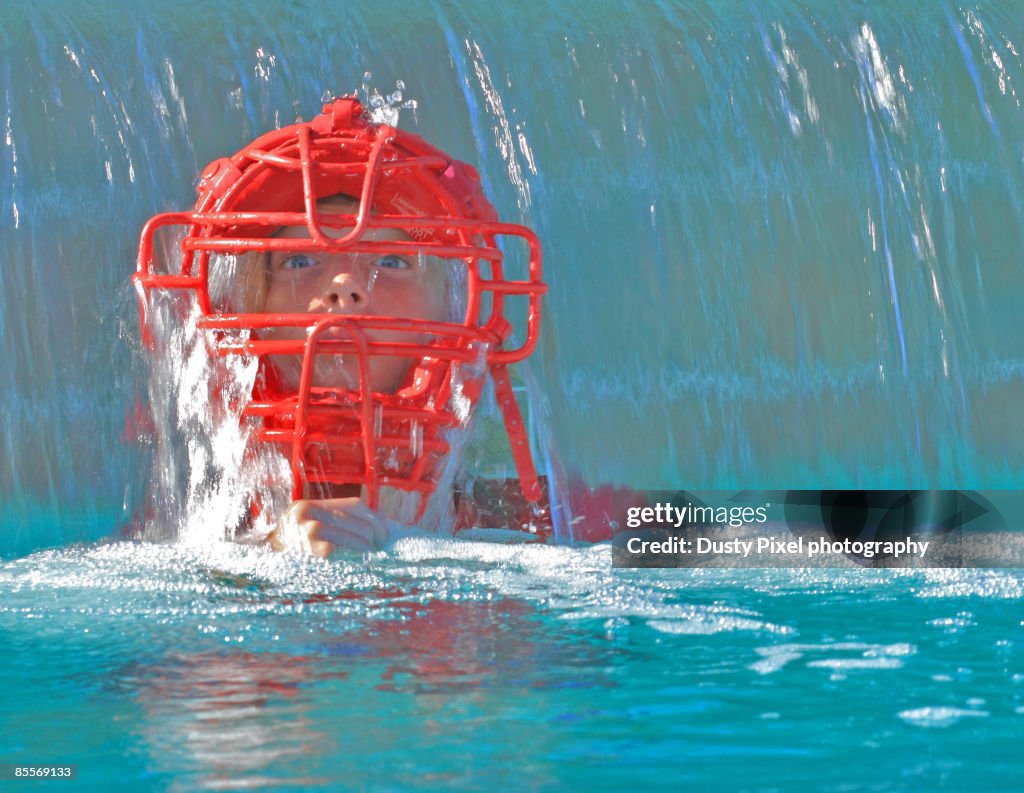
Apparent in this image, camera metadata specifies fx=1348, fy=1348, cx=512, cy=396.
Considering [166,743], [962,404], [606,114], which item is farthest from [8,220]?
[166,743]

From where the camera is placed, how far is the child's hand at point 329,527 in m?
1.85

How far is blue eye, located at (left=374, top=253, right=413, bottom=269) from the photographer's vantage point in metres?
2.18

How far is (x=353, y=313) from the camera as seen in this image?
206 centimetres

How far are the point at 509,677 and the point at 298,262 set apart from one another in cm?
116

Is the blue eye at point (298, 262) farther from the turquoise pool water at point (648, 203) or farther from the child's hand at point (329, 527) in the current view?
the turquoise pool water at point (648, 203)

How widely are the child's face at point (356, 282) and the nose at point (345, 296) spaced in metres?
0.03

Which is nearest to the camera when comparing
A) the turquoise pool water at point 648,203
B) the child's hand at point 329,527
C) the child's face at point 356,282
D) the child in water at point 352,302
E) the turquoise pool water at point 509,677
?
the turquoise pool water at point 509,677

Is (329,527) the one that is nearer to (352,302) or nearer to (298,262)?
(352,302)

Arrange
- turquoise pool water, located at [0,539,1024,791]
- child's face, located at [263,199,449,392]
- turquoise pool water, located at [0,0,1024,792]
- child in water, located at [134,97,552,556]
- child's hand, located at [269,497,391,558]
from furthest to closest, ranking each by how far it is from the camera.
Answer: turquoise pool water, located at [0,0,1024,792] < child's face, located at [263,199,449,392] < child in water, located at [134,97,552,556] < child's hand, located at [269,497,391,558] < turquoise pool water, located at [0,539,1024,791]

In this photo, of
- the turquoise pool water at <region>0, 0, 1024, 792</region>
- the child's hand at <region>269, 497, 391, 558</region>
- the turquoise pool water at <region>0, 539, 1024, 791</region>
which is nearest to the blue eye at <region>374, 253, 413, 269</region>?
the child's hand at <region>269, 497, 391, 558</region>

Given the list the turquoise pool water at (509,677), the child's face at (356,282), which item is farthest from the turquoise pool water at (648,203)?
the turquoise pool water at (509,677)

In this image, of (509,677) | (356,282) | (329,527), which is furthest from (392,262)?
(509,677)

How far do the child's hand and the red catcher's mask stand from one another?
0.04 metres

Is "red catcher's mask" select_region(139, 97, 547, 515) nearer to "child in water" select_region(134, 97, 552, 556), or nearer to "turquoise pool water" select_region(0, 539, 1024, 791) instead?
"child in water" select_region(134, 97, 552, 556)
